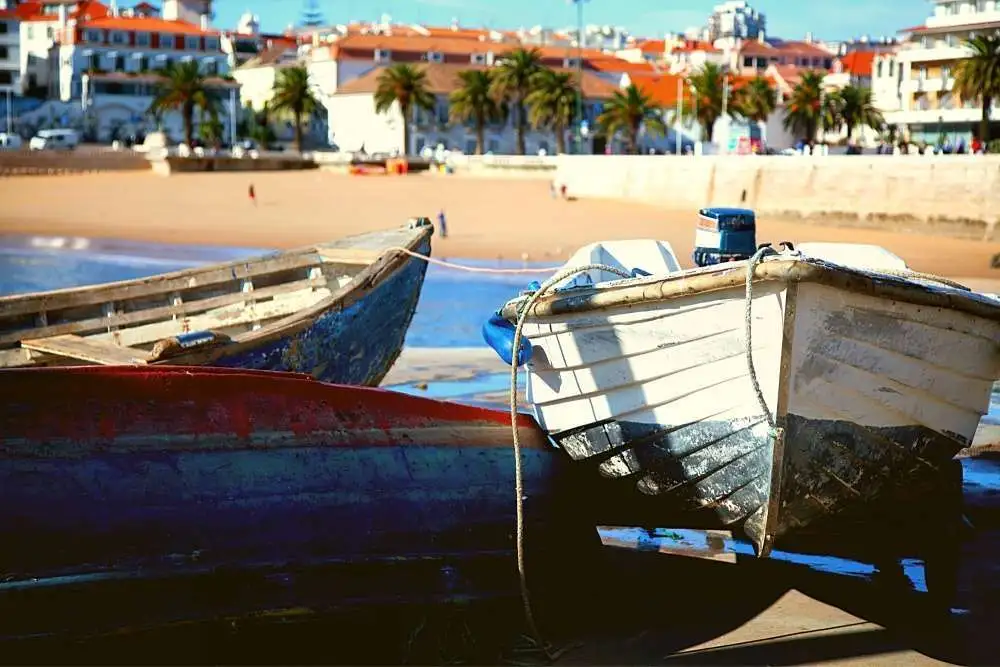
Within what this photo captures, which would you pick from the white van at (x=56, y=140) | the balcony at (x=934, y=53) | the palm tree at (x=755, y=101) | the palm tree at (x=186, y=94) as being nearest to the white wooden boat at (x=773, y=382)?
the balcony at (x=934, y=53)

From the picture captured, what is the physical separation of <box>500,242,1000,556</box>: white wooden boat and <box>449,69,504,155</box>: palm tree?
2554 inches

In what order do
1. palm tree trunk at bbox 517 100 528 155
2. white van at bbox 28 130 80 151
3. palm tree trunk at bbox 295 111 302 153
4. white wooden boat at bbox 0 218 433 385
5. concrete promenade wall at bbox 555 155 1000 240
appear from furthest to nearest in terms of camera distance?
palm tree trunk at bbox 295 111 302 153
palm tree trunk at bbox 517 100 528 155
white van at bbox 28 130 80 151
concrete promenade wall at bbox 555 155 1000 240
white wooden boat at bbox 0 218 433 385

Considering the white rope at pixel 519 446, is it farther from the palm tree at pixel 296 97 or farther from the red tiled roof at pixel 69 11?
the red tiled roof at pixel 69 11

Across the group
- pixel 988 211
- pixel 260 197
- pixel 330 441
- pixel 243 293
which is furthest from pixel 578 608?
pixel 260 197

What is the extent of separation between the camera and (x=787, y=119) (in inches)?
2731

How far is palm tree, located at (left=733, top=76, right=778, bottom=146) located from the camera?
70.4 metres

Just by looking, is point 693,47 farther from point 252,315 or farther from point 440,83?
point 252,315

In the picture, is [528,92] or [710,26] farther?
[710,26]

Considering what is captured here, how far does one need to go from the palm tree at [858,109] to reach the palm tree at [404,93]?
2229cm

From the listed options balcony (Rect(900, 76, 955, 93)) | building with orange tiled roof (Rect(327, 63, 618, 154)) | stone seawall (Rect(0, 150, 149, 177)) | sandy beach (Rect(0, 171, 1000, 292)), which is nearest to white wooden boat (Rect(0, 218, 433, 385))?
sandy beach (Rect(0, 171, 1000, 292))

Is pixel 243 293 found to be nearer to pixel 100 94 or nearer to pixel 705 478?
pixel 705 478

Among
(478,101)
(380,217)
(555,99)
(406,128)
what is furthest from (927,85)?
(380,217)

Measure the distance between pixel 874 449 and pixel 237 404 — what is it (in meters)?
3.19

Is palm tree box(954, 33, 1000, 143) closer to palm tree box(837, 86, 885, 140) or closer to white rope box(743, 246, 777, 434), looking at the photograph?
palm tree box(837, 86, 885, 140)
